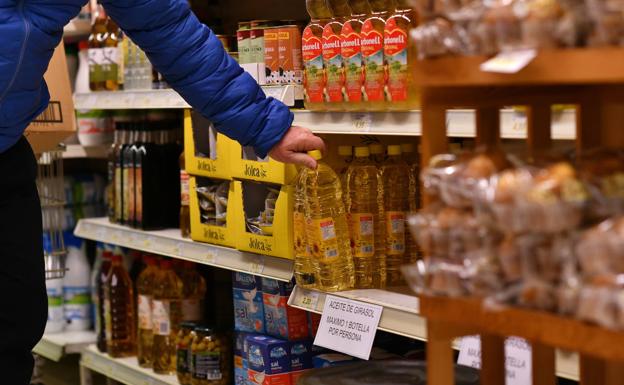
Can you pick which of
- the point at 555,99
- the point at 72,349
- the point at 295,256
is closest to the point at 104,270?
the point at 72,349

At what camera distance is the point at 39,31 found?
2064mm

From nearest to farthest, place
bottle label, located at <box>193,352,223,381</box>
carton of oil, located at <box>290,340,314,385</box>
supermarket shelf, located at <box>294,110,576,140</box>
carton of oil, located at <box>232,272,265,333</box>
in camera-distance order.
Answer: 1. supermarket shelf, located at <box>294,110,576,140</box>
2. carton of oil, located at <box>290,340,314,385</box>
3. carton of oil, located at <box>232,272,265,333</box>
4. bottle label, located at <box>193,352,223,381</box>

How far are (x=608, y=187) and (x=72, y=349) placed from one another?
10.5 feet

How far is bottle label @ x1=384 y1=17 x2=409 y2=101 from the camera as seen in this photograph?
2326mm

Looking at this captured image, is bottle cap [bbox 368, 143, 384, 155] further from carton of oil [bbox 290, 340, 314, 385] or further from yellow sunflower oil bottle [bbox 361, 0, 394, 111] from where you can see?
carton of oil [bbox 290, 340, 314, 385]

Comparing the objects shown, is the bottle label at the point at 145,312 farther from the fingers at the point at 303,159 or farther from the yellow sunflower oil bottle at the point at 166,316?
the fingers at the point at 303,159

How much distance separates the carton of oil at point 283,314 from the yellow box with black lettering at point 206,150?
0.35m

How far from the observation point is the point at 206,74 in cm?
228

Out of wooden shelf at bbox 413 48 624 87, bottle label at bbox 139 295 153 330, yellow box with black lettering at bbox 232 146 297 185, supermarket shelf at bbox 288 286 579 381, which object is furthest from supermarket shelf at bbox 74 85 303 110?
wooden shelf at bbox 413 48 624 87

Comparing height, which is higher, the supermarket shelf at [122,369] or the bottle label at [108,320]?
the bottle label at [108,320]

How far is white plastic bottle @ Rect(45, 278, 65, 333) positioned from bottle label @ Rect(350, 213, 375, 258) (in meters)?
2.13

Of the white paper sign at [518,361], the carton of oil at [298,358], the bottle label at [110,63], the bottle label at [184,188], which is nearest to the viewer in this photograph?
the white paper sign at [518,361]

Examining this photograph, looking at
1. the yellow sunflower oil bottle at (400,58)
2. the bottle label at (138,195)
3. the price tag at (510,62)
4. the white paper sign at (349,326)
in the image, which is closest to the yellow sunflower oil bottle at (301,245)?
the white paper sign at (349,326)

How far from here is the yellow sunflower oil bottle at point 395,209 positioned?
2594mm
